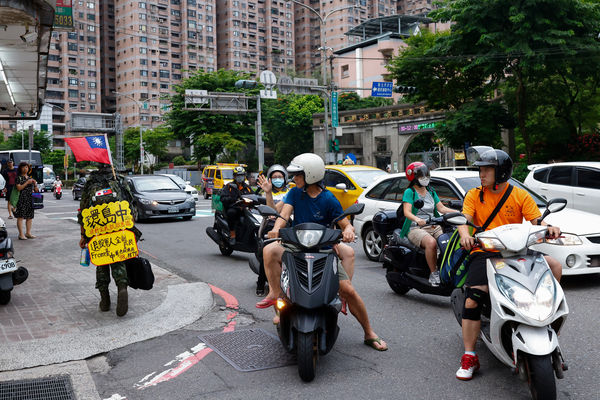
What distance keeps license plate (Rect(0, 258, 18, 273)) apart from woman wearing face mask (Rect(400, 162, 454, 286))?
4.39m

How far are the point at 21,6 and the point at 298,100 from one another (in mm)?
53870

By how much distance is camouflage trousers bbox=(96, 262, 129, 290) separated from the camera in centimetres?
608

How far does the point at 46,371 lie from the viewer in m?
4.67

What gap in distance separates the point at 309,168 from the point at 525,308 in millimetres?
1984

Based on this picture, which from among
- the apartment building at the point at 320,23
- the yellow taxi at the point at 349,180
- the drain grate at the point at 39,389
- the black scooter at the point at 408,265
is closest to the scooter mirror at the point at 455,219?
the black scooter at the point at 408,265

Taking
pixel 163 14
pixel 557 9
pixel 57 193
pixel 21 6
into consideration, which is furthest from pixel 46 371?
pixel 163 14

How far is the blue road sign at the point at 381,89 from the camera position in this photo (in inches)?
1129

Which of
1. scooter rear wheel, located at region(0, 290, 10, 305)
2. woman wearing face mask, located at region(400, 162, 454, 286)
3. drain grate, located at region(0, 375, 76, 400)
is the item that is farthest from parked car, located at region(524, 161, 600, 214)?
Result: drain grate, located at region(0, 375, 76, 400)

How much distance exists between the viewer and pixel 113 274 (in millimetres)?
6113

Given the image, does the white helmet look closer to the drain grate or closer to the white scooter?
the white scooter

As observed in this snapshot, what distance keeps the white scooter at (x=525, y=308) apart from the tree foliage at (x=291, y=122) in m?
52.9

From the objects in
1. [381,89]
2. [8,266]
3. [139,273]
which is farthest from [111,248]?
[381,89]

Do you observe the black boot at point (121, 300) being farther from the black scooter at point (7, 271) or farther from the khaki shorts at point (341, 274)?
the khaki shorts at point (341, 274)

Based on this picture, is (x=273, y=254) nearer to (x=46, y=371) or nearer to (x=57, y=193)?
(x=46, y=371)
